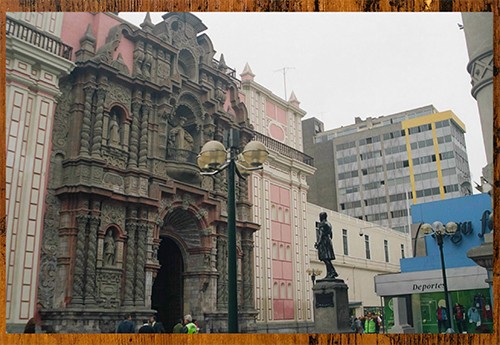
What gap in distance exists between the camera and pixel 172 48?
7.82 metres

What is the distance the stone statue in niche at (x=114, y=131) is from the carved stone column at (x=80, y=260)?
1.21m

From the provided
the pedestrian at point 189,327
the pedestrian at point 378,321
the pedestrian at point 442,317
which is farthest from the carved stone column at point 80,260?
the pedestrian at point 442,317

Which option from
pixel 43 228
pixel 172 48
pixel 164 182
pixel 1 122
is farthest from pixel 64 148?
pixel 1 122

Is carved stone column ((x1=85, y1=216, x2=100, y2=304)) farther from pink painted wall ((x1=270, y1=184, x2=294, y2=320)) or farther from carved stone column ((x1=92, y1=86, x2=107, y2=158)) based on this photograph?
pink painted wall ((x1=270, y1=184, x2=294, y2=320))

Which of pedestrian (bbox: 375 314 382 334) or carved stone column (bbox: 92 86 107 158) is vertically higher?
carved stone column (bbox: 92 86 107 158)

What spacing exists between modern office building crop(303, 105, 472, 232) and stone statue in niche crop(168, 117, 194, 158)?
1.71 meters

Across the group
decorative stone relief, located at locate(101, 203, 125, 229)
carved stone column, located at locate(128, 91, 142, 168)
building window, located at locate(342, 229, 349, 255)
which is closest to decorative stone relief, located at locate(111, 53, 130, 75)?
carved stone column, located at locate(128, 91, 142, 168)

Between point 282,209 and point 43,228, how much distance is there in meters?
3.78

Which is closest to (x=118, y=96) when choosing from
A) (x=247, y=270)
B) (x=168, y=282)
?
(x=168, y=282)

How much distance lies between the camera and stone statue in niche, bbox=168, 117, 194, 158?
7.53 metres

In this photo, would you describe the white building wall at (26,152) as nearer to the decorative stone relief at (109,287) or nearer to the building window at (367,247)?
the decorative stone relief at (109,287)

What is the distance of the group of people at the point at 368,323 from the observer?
173 inches

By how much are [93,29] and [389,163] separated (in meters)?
3.47

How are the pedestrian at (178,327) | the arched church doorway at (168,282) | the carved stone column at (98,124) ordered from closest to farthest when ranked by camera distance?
1. the pedestrian at (178,327)
2. the carved stone column at (98,124)
3. the arched church doorway at (168,282)
